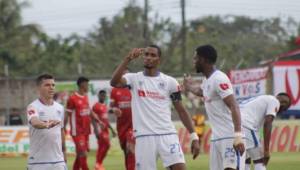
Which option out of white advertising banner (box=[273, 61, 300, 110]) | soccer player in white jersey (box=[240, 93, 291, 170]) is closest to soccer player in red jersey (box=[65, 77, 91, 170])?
soccer player in white jersey (box=[240, 93, 291, 170])

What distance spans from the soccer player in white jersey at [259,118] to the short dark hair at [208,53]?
8.12ft

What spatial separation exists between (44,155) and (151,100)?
1788 mm

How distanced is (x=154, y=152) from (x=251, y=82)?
24.8 metres

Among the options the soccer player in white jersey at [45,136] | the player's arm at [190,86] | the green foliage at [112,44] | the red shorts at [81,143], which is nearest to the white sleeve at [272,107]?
the player's arm at [190,86]

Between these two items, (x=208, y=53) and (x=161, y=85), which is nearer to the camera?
(x=208, y=53)

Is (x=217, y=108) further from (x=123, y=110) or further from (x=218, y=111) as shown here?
(x=123, y=110)

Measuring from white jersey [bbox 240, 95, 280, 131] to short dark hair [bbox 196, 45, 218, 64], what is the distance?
8.20 feet

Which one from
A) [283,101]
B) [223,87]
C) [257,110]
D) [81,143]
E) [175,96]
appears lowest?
[81,143]

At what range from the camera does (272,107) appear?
1455 centimetres

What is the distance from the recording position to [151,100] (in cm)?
1253

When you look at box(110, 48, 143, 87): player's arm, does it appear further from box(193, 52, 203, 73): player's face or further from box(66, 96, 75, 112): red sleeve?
box(66, 96, 75, 112): red sleeve

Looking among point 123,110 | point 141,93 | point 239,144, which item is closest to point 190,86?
point 141,93

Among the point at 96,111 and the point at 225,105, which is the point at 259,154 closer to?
the point at 225,105

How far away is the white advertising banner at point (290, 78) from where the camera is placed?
37.2m
